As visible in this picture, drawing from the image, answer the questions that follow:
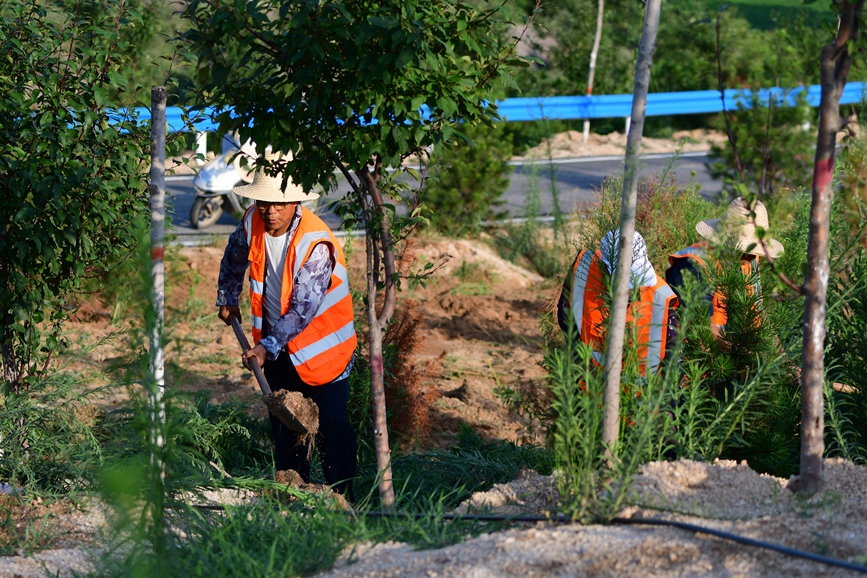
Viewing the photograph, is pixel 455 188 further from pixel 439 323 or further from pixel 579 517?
pixel 579 517

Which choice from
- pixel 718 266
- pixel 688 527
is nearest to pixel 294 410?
pixel 688 527

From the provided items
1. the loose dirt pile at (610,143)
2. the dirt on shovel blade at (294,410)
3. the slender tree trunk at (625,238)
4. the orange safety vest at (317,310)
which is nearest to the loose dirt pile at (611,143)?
the loose dirt pile at (610,143)

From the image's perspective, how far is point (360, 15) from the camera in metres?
3.51

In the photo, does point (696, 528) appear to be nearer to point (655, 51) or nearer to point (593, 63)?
point (593, 63)

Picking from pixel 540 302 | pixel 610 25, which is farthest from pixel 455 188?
pixel 610 25

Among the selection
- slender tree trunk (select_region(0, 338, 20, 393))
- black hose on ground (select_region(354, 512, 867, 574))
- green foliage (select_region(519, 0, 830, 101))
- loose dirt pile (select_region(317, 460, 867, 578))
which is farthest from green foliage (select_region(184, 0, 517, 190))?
green foliage (select_region(519, 0, 830, 101))

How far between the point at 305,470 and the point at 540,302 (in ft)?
15.2

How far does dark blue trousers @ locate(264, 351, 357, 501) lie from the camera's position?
4.43 meters

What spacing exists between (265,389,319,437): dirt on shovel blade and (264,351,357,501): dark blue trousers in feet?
0.60

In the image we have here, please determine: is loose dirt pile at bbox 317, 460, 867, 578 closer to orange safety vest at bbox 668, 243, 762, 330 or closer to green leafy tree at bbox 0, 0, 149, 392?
orange safety vest at bbox 668, 243, 762, 330

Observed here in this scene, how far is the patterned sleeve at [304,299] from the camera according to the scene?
4.17m

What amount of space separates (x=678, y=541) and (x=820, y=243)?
41.4 inches

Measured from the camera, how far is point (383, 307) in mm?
3975

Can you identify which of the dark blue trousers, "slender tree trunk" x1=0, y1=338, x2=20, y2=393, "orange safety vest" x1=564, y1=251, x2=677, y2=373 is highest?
"orange safety vest" x1=564, y1=251, x2=677, y2=373
